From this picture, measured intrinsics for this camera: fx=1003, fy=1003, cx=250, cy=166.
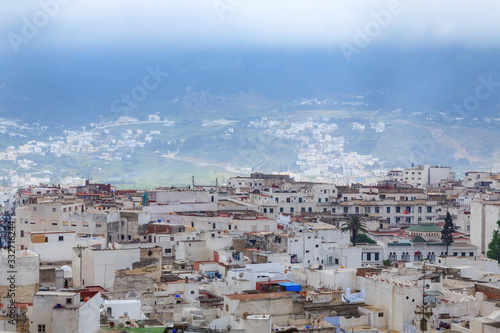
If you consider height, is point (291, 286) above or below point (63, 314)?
below

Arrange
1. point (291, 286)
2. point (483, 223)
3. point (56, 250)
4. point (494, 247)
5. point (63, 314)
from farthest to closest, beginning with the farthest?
point (483, 223) < point (494, 247) < point (56, 250) < point (291, 286) < point (63, 314)

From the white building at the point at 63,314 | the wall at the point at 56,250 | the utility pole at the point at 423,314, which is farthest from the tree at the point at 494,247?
the white building at the point at 63,314

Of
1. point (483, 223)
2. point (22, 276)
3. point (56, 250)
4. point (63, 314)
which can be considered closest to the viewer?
point (63, 314)

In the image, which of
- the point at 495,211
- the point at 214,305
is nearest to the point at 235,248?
the point at 214,305

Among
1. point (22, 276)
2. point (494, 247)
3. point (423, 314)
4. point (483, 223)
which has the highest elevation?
point (483, 223)

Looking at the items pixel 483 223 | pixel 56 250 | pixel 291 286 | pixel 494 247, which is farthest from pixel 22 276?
pixel 483 223

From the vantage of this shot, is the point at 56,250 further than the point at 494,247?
No

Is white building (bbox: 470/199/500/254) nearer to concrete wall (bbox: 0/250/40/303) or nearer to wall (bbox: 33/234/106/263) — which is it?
wall (bbox: 33/234/106/263)

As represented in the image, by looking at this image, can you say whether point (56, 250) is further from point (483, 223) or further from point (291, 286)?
point (483, 223)

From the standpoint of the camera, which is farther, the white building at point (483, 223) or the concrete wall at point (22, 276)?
the white building at point (483, 223)

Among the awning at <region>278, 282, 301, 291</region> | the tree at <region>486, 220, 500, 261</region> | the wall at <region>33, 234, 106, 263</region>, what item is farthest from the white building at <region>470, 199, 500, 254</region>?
the wall at <region>33, 234, 106, 263</region>

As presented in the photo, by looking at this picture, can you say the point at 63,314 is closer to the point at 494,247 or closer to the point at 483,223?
the point at 494,247

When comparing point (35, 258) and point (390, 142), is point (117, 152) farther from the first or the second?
point (35, 258)

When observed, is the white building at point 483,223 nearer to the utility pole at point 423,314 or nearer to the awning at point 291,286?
the awning at point 291,286
